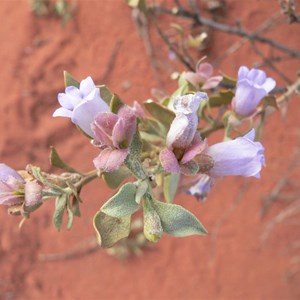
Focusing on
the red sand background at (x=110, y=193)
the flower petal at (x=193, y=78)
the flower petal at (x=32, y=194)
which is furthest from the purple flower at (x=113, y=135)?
the red sand background at (x=110, y=193)

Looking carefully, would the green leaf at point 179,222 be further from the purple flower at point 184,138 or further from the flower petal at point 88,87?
the flower petal at point 88,87

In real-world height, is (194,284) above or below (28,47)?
below

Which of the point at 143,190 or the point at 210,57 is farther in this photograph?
the point at 210,57

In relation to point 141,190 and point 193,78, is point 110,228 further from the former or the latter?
point 193,78

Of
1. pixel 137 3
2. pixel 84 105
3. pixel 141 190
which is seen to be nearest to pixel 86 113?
pixel 84 105

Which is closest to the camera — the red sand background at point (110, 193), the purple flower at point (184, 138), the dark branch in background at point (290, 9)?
the purple flower at point (184, 138)

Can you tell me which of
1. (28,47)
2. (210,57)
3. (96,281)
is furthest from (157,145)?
(28,47)

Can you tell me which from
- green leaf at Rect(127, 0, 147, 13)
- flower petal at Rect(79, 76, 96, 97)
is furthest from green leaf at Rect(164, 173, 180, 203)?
green leaf at Rect(127, 0, 147, 13)

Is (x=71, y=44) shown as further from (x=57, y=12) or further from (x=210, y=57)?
(x=210, y=57)
